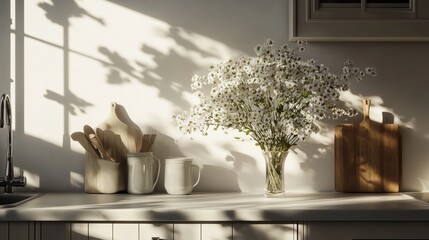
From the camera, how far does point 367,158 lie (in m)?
2.83

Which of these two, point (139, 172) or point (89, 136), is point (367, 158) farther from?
point (89, 136)

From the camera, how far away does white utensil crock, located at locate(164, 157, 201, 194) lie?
2.71 metres

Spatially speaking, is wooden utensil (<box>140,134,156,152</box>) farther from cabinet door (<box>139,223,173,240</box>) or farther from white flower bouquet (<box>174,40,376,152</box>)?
cabinet door (<box>139,223,173,240</box>)

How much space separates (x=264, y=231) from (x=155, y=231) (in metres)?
0.41

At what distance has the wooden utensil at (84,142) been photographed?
2.74 metres

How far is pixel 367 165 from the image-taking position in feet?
9.28

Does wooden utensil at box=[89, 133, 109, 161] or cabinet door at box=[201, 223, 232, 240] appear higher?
wooden utensil at box=[89, 133, 109, 161]

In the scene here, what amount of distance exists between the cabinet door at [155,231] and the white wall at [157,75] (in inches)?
23.0

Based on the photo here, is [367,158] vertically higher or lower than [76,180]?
higher

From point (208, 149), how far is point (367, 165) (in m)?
0.73

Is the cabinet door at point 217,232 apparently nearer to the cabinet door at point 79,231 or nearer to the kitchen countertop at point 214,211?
the kitchen countertop at point 214,211

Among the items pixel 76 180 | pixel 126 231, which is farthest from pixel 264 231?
pixel 76 180

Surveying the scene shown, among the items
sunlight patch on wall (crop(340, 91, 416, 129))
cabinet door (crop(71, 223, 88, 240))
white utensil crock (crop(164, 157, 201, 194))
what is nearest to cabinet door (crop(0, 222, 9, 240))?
cabinet door (crop(71, 223, 88, 240))

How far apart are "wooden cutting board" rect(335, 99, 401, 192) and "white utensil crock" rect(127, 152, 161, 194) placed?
2.81 ft
